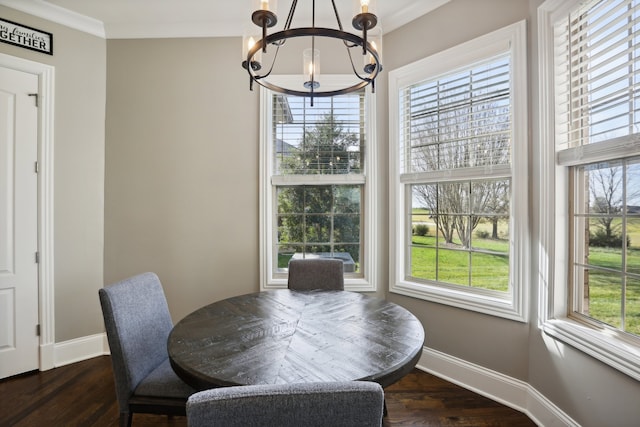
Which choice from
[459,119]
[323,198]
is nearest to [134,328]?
[323,198]

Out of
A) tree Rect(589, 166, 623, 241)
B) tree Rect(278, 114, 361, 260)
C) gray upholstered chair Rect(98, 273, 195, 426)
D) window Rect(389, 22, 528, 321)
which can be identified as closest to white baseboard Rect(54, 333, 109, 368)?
gray upholstered chair Rect(98, 273, 195, 426)

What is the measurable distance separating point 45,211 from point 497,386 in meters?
3.65

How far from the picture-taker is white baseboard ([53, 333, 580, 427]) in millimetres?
1768

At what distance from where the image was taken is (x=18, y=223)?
2.35 metres

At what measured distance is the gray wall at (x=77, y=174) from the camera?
250 centimetres

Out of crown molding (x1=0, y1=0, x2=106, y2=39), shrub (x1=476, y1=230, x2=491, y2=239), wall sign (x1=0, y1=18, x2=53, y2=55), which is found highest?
crown molding (x1=0, y1=0, x2=106, y2=39)

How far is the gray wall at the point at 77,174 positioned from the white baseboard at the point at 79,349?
50 mm

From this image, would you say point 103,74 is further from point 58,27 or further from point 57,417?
point 57,417

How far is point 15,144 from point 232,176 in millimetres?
1645

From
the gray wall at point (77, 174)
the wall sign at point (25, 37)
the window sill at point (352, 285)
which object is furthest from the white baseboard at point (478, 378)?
the wall sign at point (25, 37)

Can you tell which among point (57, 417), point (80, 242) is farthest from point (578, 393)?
point (80, 242)

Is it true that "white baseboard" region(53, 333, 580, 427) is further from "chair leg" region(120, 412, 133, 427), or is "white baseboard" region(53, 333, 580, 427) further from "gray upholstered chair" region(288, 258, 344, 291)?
"chair leg" region(120, 412, 133, 427)

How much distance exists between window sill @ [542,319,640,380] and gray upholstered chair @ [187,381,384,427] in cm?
145

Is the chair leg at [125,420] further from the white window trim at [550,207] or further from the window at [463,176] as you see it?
the white window trim at [550,207]
